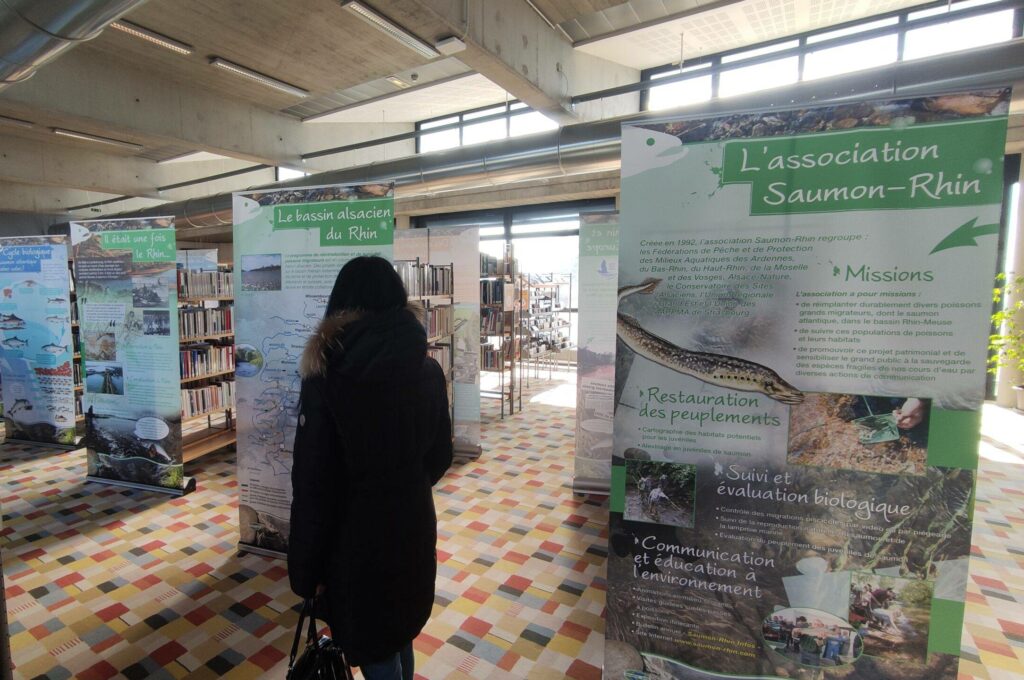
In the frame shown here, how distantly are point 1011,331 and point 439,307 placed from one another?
23.7 ft

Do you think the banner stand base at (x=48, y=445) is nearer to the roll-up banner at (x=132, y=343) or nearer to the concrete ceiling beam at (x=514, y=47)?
the roll-up banner at (x=132, y=343)

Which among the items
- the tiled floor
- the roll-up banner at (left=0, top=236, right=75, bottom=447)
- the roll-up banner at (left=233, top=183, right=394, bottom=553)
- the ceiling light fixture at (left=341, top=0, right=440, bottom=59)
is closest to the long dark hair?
the roll-up banner at (left=233, top=183, right=394, bottom=553)

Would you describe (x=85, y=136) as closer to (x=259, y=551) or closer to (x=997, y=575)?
(x=259, y=551)

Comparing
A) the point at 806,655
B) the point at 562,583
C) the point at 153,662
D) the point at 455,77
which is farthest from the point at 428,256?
the point at 806,655

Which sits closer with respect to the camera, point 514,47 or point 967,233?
point 967,233

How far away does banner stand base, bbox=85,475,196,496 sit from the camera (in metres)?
4.04

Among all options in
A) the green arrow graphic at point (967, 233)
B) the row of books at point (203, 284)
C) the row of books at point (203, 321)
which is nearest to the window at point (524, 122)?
the row of books at point (203, 284)

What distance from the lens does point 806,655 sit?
1518mm

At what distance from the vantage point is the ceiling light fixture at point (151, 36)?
3.88 meters

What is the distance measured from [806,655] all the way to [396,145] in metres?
9.27

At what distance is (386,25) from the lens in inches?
135

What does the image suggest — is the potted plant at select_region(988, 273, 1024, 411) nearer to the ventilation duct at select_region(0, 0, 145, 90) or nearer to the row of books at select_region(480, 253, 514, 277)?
the row of books at select_region(480, 253, 514, 277)

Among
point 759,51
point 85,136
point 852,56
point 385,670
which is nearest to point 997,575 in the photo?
point 385,670

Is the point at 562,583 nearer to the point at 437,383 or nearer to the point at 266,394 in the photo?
the point at 437,383
